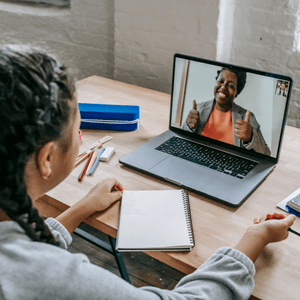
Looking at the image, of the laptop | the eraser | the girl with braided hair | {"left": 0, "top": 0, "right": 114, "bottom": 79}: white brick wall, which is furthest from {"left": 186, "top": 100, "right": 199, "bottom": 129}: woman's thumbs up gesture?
{"left": 0, "top": 0, "right": 114, "bottom": 79}: white brick wall

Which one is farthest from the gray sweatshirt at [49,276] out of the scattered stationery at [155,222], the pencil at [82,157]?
the pencil at [82,157]

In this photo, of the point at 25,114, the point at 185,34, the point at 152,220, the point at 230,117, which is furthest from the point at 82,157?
the point at 185,34

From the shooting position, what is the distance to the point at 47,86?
1.73 ft

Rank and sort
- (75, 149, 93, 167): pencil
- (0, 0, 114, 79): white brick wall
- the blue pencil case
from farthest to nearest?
(0, 0, 114, 79): white brick wall < the blue pencil case < (75, 149, 93, 167): pencil

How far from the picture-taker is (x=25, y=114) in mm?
499

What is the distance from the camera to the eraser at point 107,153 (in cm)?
107

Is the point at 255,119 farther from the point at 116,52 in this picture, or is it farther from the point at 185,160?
the point at 116,52

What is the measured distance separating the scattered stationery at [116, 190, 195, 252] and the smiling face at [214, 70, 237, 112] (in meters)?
0.32

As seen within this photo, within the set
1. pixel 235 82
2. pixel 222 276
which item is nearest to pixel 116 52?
pixel 235 82

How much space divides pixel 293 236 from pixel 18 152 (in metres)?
0.63

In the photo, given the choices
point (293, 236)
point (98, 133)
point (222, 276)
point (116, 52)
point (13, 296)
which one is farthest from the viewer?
point (116, 52)

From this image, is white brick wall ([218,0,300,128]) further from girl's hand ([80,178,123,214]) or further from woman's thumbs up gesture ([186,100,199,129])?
girl's hand ([80,178,123,214])

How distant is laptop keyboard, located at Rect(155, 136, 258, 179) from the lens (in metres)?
1.00

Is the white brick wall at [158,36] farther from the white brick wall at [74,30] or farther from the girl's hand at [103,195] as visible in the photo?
the girl's hand at [103,195]
